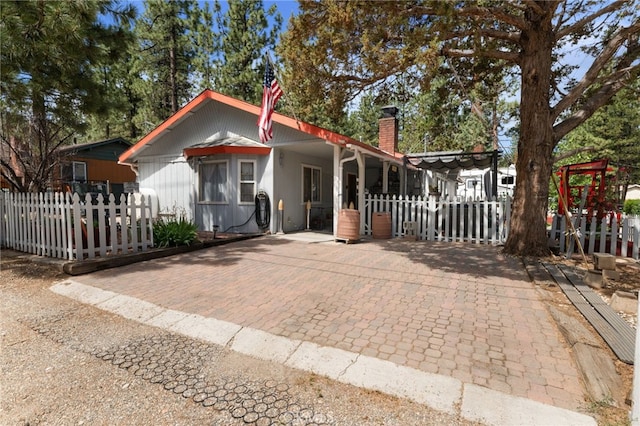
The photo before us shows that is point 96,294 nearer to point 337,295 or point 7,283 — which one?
point 7,283

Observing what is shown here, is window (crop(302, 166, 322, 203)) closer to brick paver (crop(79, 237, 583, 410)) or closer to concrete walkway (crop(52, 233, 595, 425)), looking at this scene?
brick paver (crop(79, 237, 583, 410))

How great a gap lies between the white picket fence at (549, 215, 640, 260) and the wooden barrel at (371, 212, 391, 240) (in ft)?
13.5

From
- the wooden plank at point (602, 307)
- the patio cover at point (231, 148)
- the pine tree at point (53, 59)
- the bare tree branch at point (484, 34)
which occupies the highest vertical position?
the bare tree branch at point (484, 34)

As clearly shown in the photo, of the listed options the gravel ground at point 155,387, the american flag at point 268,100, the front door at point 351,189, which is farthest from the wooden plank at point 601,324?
the front door at point 351,189

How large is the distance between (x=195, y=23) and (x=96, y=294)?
20871 mm

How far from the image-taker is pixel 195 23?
20266 millimetres

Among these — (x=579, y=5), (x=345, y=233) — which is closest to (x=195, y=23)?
(x=345, y=233)

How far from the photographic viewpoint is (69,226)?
5.84m

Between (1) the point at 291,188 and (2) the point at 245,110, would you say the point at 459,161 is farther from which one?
(2) the point at 245,110

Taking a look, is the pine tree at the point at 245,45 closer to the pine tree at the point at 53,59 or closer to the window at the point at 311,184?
the window at the point at 311,184

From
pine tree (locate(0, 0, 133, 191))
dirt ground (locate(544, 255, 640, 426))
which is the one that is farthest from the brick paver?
pine tree (locate(0, 0, 133, 191))

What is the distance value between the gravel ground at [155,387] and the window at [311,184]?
880 centimetres

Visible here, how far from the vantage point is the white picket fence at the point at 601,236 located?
714cm

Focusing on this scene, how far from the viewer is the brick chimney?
1488cm
